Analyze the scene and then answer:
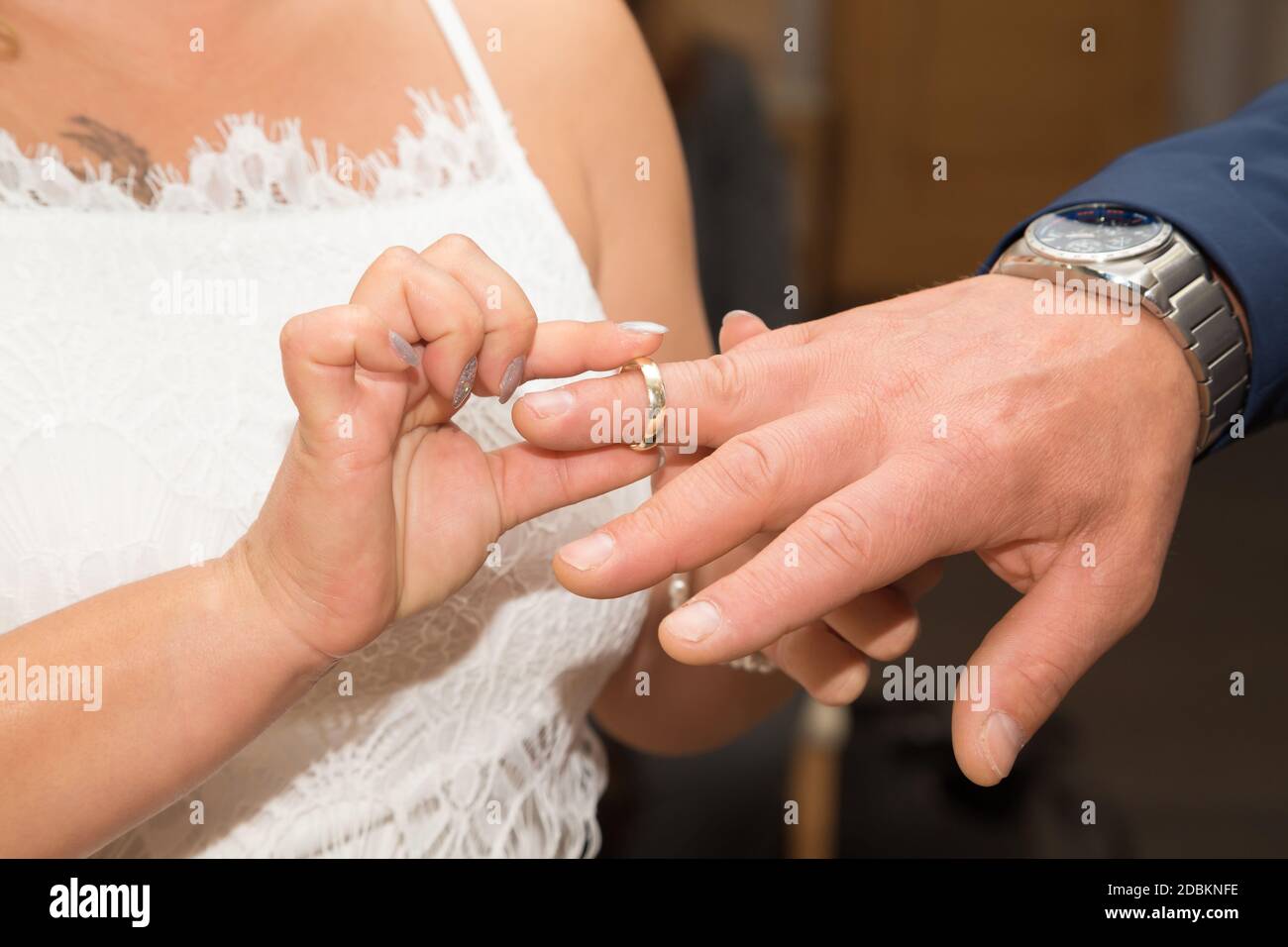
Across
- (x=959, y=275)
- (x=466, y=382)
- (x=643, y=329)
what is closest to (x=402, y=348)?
(x=466, y=382)

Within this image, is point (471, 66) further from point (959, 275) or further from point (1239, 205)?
point (959, 275)

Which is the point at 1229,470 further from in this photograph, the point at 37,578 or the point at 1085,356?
the point at 37,578

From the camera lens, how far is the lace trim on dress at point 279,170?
784 millimetres

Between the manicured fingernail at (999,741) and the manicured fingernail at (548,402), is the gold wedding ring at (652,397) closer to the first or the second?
the manicured fingernail at (548,402)

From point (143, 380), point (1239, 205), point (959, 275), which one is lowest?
point (143, 380)

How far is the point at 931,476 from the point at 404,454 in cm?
30

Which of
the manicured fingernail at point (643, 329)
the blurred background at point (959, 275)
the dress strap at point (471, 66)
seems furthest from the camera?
the blurred background at point (959, 275)

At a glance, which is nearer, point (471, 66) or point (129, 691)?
point (129, 691)

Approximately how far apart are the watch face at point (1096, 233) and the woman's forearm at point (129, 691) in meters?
0.56

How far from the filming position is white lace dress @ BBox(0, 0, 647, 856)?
2.42 ft

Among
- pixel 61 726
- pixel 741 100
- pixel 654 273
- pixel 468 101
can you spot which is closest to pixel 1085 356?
pixel 654 273

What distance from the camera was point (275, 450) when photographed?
2.56ft

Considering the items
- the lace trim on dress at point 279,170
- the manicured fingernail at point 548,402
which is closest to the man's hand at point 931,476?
the manicured fingernail at point 548,402
